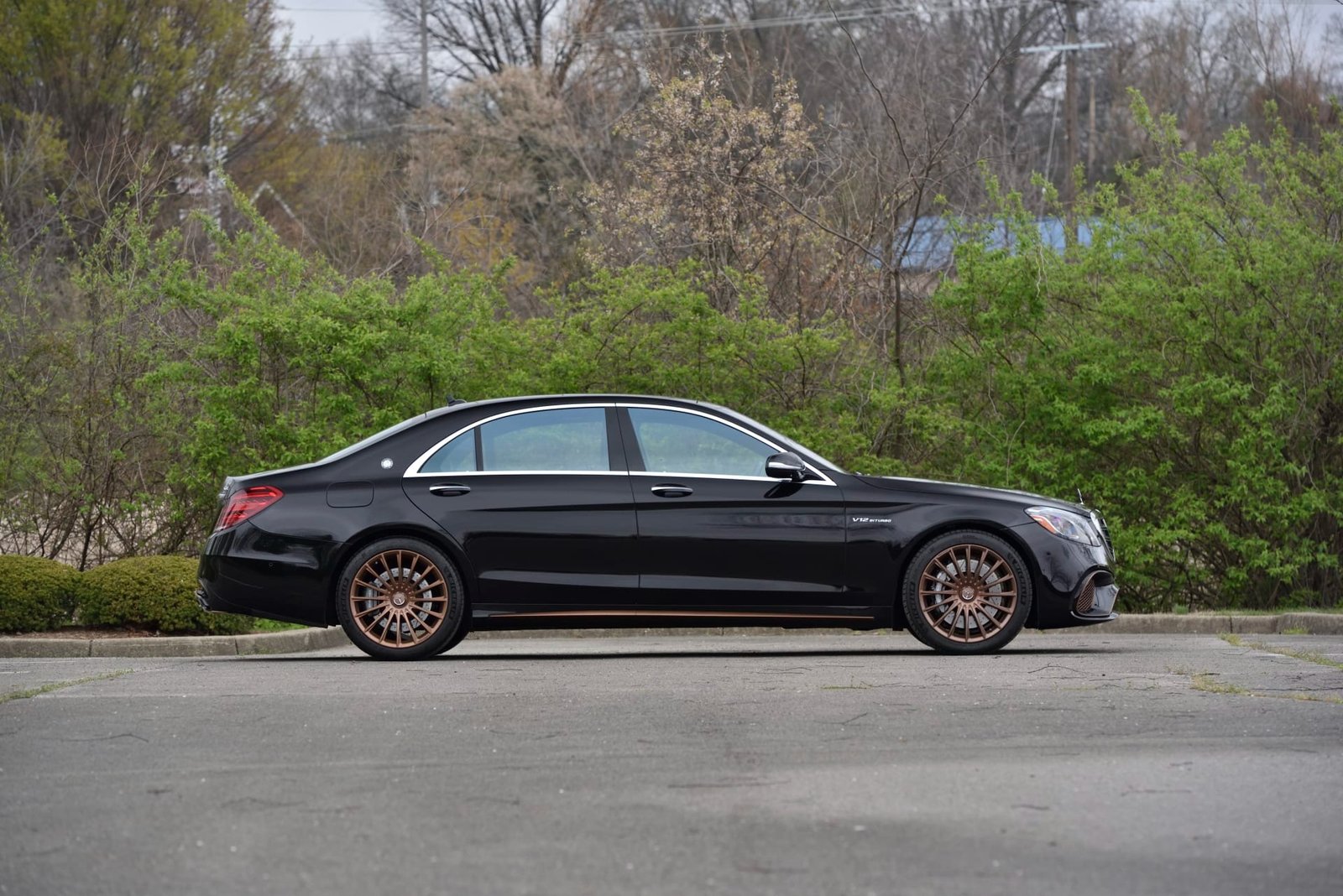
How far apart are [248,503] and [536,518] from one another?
1728 millimetres

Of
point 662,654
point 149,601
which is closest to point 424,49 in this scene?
point 149,601

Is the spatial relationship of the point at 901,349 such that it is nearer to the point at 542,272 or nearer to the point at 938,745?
the point at 938,745

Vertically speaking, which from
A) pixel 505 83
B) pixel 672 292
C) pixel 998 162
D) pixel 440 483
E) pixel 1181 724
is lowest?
pixel 1181 724

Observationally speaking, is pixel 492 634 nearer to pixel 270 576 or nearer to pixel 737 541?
pixel 270 576

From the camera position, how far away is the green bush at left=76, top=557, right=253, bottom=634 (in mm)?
13297

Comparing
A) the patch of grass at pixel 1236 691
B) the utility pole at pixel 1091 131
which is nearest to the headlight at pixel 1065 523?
the patch of grass at pixel 1236 691

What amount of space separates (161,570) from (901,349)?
7331mm

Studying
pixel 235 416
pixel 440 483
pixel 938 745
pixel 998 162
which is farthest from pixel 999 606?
pixel 998 162

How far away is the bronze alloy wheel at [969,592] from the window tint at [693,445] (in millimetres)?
1244

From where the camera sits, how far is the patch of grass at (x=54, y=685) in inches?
362

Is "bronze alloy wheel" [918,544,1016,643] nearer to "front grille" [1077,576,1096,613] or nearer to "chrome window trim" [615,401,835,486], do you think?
"front grille" [1077,576,1096,613]

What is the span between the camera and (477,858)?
5.29m

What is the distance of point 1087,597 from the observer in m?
11.4

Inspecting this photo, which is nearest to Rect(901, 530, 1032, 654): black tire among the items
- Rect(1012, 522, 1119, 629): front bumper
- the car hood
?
Rect(1012, 522, 1119, 629): front bumper
